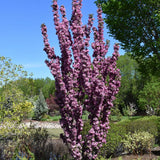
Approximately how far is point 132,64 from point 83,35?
41.9 meters

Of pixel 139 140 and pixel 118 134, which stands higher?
pixel 118 134

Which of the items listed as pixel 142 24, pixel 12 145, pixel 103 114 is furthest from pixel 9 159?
pixel 142 24

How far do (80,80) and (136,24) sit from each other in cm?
1240

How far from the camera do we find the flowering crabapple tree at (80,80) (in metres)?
5.34

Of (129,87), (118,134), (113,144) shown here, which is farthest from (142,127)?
(129,87)

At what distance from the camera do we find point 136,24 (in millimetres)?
16438

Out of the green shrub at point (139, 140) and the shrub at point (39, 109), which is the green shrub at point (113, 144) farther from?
the shrub at point (39, 109)

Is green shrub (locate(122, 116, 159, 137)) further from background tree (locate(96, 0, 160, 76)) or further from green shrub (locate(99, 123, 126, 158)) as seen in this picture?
background tree (locate(96, 0, 160, 76))

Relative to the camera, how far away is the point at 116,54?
569 cm

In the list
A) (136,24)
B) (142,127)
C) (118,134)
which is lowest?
(118,134)

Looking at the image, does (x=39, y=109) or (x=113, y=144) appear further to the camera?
(x=39, y=109)

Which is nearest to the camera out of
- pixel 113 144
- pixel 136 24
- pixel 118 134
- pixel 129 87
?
pixel 113 144

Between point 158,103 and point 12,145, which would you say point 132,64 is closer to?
point 158,103

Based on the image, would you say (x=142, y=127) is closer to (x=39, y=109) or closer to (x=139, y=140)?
(x=139, y=140)
